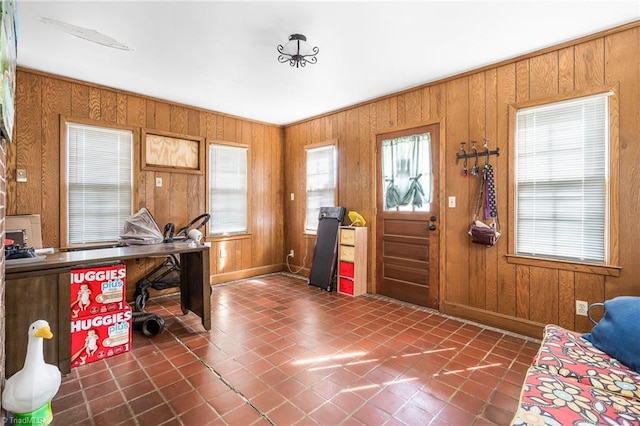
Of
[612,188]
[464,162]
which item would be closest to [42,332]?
[464,162]

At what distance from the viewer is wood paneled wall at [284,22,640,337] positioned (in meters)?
2.57

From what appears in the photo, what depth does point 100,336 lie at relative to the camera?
2.60 meters

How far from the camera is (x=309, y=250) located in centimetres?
542

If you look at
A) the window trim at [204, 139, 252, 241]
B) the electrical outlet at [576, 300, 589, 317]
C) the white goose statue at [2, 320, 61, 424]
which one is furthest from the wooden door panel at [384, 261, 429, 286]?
the white goose statue at [2, 320, 61, 424]

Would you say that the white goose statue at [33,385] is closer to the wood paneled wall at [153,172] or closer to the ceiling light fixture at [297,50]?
the wood paneled wall at [153,172]

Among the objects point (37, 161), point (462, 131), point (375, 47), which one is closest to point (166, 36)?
point (375, 47)

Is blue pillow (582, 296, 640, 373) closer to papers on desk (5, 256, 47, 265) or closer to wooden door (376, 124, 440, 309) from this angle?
wooden door (376, 124, 440, 309)

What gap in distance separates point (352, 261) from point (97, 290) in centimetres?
291

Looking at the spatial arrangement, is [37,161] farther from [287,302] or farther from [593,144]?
[593,144]

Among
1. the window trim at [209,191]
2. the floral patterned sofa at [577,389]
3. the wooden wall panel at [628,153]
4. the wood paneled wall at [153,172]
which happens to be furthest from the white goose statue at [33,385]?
the wooden wall panel at [628,153]

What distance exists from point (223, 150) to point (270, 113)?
0.98 meters

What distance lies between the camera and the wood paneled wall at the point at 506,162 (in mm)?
2566

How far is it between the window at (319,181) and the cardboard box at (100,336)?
125 inches

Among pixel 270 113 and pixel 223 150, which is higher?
pixel 270 113
